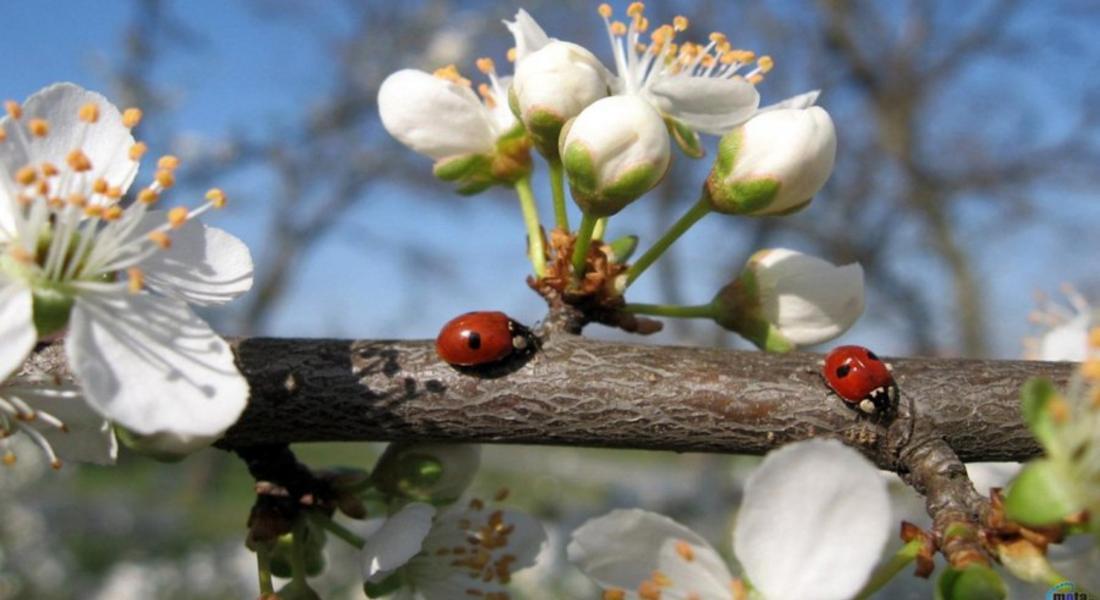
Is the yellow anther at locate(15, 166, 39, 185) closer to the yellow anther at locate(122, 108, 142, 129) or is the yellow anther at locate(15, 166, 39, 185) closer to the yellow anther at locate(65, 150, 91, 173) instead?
the yellow anther at locate(65, 150, 91, 173)

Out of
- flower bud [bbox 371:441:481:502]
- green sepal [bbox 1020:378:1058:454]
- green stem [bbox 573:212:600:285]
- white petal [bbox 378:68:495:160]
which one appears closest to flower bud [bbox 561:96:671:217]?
green stem [bbox 573:212:600:285]

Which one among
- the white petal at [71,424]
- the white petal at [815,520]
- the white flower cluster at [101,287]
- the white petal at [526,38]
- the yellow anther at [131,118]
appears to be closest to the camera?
the white petal at [815,520]

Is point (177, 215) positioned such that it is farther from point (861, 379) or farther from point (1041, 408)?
point (1041, 408)

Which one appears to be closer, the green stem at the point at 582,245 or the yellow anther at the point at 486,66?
the green stem at the point at 582,245

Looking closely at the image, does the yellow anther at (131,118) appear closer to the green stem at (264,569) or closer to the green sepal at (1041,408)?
the green stem at (264,569)

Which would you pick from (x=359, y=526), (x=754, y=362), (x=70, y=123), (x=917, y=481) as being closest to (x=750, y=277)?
(x=754, y=362)

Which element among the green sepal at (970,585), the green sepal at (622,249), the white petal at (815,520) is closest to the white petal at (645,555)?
the white petal at (815,520)
